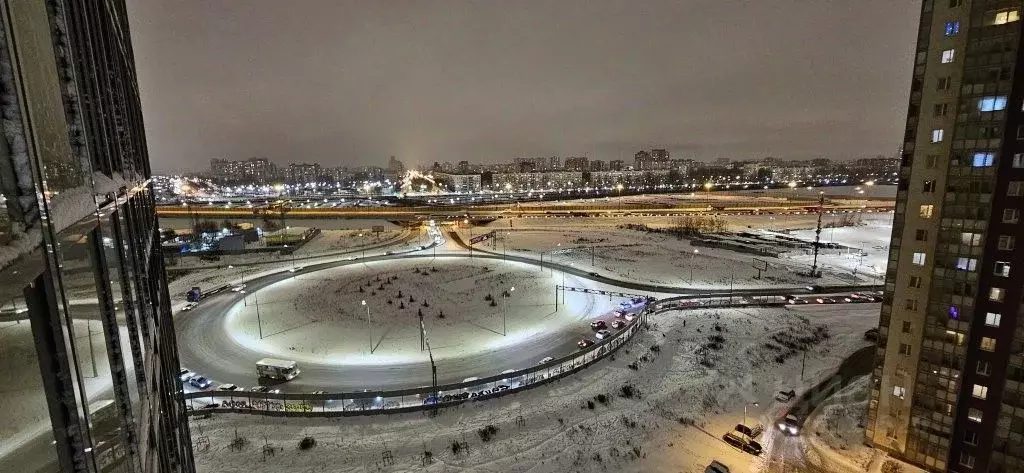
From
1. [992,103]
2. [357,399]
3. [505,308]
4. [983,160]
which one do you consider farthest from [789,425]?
[505,308]

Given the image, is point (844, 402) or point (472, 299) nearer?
point (844, 402)

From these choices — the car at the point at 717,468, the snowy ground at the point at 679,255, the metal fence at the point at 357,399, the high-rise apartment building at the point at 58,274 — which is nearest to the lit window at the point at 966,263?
the car at the point at 717,468

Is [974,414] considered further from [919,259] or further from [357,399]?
[357,399]

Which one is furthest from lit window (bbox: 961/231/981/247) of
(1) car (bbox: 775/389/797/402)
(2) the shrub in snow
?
(2) the shrub in snow

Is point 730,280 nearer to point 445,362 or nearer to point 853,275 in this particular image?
point 853,275

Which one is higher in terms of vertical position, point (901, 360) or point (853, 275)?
point (901, 360)

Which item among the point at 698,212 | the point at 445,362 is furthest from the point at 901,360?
the point at 698,212

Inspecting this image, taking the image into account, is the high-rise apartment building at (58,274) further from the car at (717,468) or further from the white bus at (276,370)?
the white bus at (276,370)
